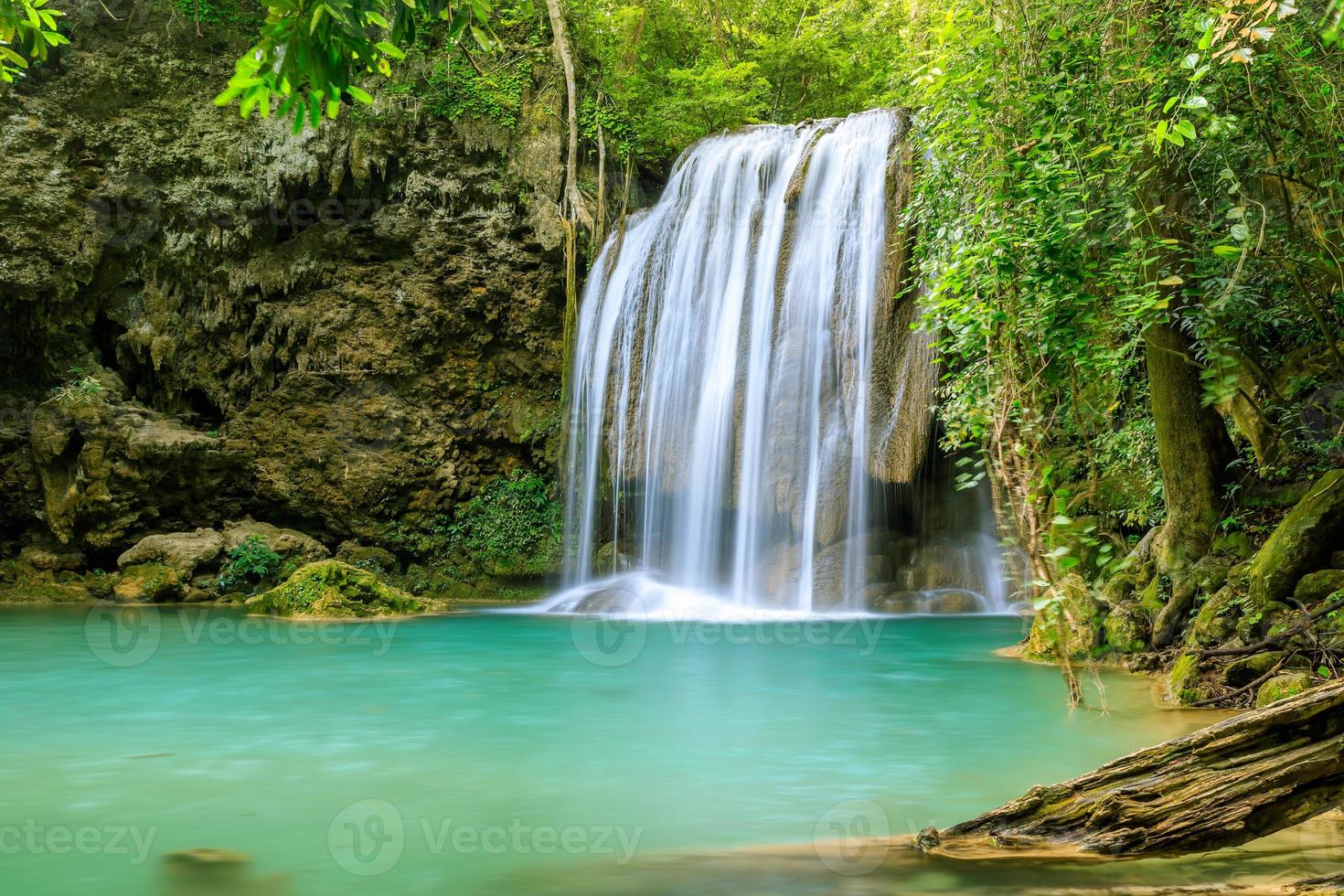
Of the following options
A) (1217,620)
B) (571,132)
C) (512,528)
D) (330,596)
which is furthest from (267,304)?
(1217,620)

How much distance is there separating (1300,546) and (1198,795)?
383cm

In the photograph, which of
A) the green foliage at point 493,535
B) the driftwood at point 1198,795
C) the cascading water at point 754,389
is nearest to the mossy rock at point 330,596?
the cascading water at point 754,389

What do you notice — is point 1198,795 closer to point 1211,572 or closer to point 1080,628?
point 1211,572

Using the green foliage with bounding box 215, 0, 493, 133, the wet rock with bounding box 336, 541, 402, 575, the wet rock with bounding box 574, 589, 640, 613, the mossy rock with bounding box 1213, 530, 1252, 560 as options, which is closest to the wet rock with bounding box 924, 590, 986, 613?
the wet rock with bounding box 574, 589, 640, 613

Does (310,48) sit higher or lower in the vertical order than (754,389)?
lower

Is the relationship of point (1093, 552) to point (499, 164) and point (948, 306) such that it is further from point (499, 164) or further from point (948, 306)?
point (499, 164)

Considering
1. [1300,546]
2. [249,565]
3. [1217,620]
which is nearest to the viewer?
[1300,546]

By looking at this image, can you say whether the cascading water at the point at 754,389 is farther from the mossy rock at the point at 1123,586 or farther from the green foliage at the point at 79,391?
the green foliage at the point at 79,391

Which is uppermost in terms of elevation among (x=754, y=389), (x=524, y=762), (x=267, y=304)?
(x=267, y=304)

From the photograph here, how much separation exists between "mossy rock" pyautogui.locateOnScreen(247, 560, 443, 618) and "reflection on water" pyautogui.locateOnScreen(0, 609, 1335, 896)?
2.55 meters

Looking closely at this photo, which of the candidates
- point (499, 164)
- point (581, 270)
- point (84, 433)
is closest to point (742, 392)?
point (581, 270)

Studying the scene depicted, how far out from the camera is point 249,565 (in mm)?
15203

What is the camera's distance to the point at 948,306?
17.2 ft

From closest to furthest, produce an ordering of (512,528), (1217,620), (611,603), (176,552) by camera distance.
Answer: (1217,620) < (611,603) < (176,552) < (512,528)
